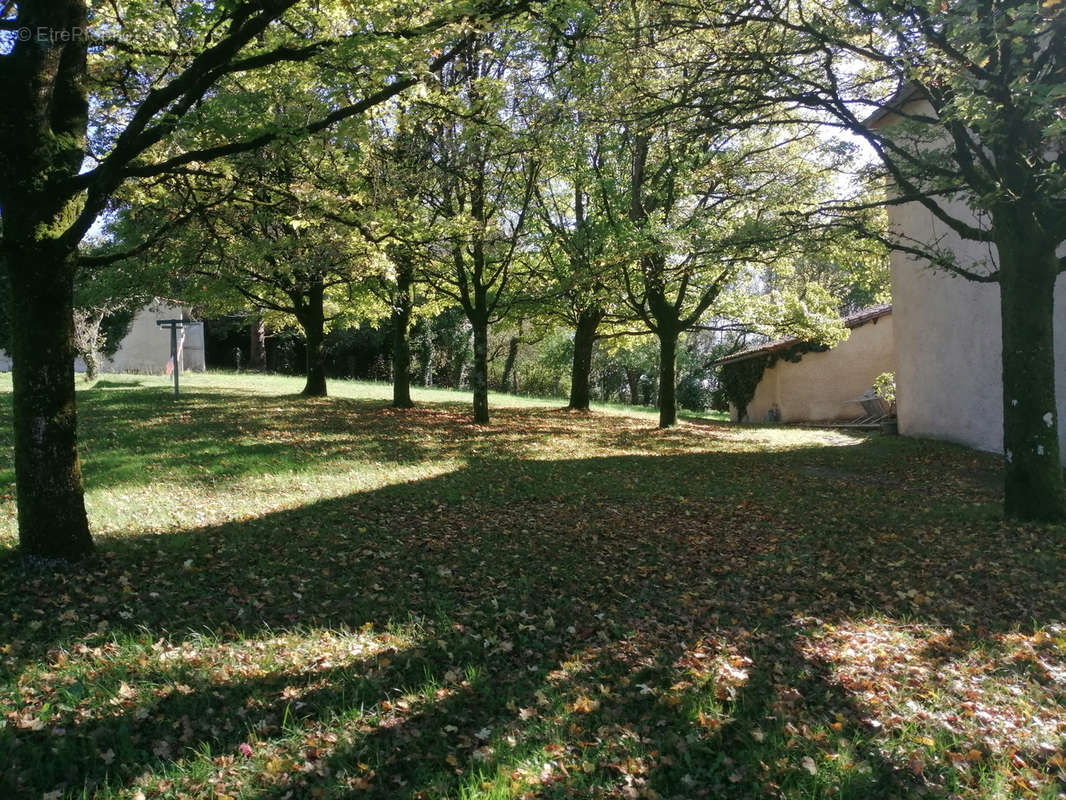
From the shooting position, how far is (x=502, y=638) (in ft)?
16.6

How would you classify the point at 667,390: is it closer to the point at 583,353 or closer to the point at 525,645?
the point at 583,353

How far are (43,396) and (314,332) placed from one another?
1454 cm

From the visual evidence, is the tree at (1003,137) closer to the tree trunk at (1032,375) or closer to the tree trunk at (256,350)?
the tree trunk at (1032,375)

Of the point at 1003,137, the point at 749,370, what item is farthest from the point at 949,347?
the point at 749,370

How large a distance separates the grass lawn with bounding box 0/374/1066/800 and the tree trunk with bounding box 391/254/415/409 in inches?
337

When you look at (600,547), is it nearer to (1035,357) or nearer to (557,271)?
(1035,357)

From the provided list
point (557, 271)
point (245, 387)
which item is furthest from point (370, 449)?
point (245, 387)

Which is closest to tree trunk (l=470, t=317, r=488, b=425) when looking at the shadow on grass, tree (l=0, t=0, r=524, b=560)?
the shadow on grass

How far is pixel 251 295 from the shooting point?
19.3 meters

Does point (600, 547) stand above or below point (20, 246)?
below

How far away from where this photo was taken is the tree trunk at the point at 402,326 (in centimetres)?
1772

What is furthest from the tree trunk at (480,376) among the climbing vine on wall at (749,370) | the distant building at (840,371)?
the climbing vine on wall at (749,370)

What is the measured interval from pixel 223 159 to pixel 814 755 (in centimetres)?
846

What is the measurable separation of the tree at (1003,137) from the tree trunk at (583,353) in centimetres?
1282
